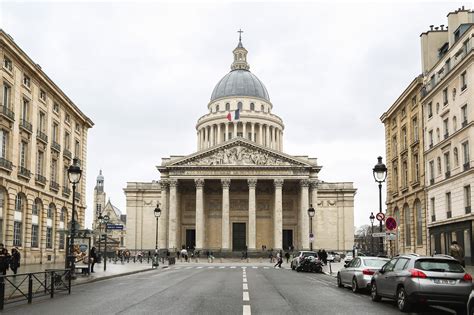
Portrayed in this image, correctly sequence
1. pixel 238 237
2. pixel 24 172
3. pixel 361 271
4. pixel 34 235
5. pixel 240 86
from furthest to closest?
pixel 240 86, pixel 238 237, pixel 34 235, pixel 24 172, pixel 361 271

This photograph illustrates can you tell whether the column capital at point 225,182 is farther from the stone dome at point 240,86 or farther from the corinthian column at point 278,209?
the stone dome at point 240,86

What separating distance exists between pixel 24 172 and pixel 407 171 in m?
31.6

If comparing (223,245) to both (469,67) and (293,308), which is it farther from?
(293,308)

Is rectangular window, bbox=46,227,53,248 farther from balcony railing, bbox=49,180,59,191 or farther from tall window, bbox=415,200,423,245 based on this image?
tall window, bbox=415,200,423,245

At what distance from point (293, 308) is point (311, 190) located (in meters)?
70.9

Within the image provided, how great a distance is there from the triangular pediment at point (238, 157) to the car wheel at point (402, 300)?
225ft

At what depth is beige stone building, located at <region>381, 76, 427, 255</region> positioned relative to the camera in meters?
49.4

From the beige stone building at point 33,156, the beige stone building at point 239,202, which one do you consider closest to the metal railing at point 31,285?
the beige stone building at point 33,156

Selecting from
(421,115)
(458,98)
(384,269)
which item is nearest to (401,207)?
(421,115)

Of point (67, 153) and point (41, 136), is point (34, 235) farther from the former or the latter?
point (67, 153)

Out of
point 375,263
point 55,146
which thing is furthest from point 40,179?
point 375,263

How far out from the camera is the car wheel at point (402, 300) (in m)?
15.5

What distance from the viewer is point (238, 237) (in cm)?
9181

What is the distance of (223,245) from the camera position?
83000 mm
